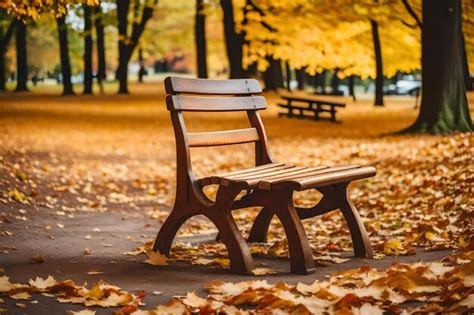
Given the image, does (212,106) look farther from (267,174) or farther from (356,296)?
(356,296)

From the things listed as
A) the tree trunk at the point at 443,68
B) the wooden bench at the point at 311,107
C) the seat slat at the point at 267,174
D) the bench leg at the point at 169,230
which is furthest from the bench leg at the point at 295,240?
the wooden bench at the point at 311,107

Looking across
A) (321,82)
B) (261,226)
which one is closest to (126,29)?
(321,82)

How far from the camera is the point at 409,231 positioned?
572cm

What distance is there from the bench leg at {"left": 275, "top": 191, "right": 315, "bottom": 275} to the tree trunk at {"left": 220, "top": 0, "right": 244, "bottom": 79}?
18537mm

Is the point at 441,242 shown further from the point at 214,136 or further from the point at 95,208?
the point at 95,208

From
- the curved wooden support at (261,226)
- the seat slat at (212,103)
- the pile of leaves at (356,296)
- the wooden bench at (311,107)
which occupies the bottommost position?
the wooden bench at (311,107)

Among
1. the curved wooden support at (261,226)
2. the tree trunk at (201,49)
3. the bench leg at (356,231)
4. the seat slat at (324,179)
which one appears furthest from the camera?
the tree trunk at (201,49)

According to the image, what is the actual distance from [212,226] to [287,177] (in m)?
2.80

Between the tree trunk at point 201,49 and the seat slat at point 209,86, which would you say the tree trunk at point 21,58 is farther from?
the seat slat at point 209,86

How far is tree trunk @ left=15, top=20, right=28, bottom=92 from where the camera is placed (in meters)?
29.0

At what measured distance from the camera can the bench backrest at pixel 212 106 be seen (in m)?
4.71

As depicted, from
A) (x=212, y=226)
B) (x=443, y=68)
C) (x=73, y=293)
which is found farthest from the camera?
(x=443, y=68)

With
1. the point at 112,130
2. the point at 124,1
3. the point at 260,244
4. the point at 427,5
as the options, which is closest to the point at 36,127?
the point at 112,130

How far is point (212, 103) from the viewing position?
5.03m
